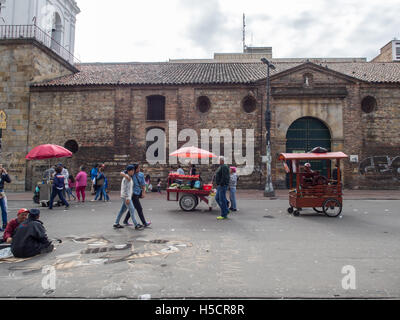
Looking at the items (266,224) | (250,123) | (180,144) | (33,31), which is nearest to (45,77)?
(33,31)

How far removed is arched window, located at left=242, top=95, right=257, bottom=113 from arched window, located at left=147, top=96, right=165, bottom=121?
5.95 meters

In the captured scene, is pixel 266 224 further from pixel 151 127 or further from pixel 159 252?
pixel 151 127

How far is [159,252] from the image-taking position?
529 centimetres

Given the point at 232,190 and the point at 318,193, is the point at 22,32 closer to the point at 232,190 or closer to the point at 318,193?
the point at 232,190

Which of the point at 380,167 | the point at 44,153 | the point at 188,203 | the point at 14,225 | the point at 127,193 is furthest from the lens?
the point at 380,167

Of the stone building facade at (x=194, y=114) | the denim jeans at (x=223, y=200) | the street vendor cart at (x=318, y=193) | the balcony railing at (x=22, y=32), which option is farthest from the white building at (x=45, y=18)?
the street vendor cart at (x=318, y=193)

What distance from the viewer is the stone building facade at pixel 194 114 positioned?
19359mm

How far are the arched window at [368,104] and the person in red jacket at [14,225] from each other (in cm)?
2149

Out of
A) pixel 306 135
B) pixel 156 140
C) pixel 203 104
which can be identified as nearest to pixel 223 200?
pixel 156 140

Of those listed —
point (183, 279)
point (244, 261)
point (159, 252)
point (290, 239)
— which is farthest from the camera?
point (290, 239)

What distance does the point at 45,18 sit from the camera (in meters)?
21.5

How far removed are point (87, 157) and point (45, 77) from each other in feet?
22.0

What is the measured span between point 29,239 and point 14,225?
2.60 ft

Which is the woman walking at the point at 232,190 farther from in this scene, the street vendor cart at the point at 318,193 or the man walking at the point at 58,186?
the man walking at the point at 58,186
